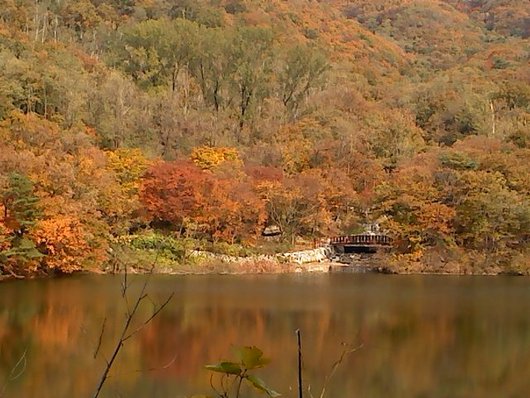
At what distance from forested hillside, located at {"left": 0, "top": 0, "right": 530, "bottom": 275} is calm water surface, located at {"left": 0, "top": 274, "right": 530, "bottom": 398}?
3404 mm

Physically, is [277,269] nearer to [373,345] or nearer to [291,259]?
[291,259]

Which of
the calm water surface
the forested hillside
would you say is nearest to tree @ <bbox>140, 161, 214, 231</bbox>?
the forested hillside

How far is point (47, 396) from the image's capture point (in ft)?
28.5

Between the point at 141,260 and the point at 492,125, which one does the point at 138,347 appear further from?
the point at 492,125

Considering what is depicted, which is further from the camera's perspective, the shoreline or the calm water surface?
the shoreline

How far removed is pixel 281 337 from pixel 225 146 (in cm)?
2432

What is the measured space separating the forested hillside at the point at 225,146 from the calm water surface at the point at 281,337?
11.2 feet

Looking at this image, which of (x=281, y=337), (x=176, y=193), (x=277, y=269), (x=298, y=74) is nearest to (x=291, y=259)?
(x=277, y=269)

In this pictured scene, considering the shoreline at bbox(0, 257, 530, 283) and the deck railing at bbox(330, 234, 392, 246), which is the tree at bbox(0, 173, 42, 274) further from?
the deck railing at bbox(330, 234, 392, 246)

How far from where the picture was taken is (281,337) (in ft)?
43.1

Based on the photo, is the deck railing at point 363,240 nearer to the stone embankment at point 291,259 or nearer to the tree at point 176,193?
the stone embankment at point 291,259

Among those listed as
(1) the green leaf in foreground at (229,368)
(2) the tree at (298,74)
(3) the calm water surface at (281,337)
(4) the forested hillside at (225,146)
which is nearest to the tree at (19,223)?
(4) the forested hillside at (225,146)

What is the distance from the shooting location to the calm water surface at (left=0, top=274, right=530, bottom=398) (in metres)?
9.66

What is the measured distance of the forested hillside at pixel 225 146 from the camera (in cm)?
2628
